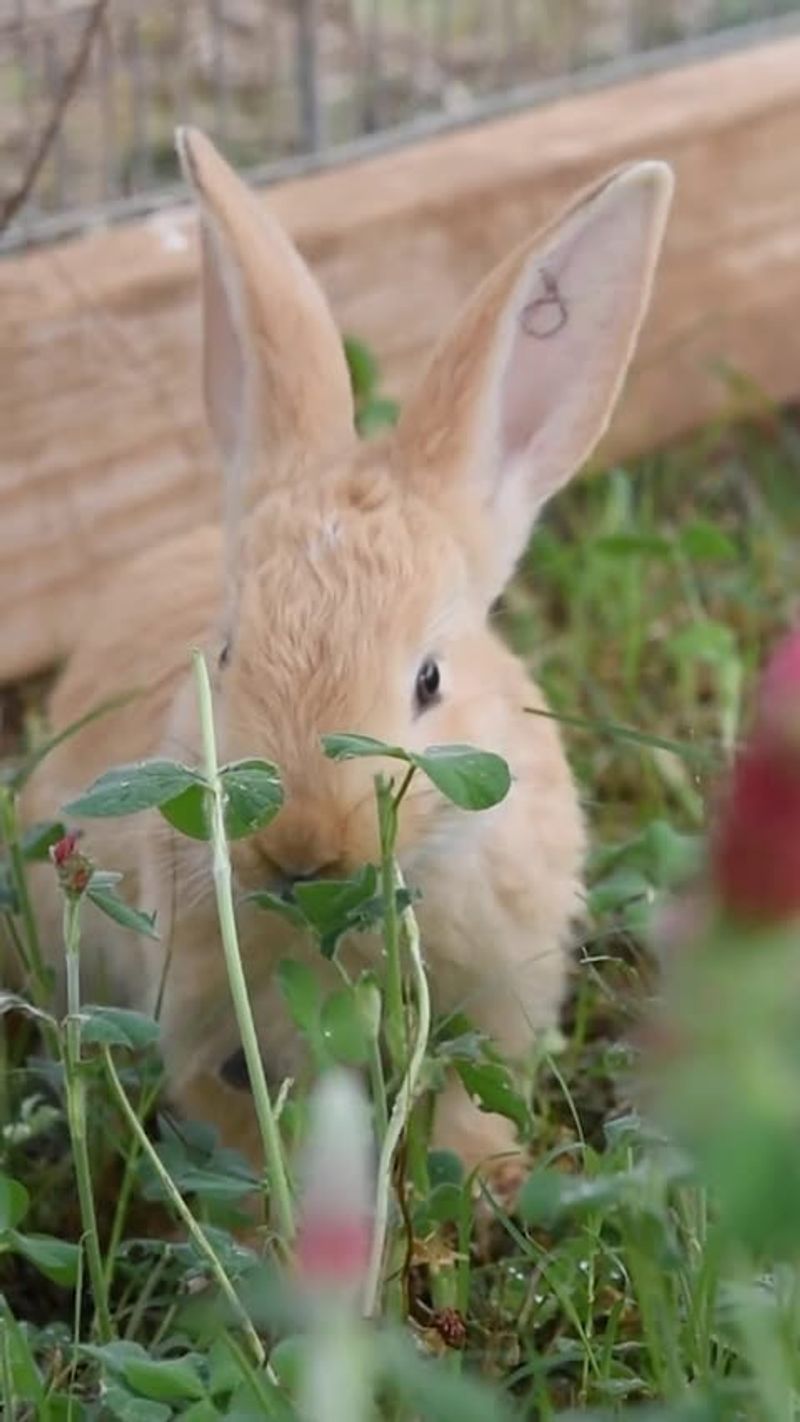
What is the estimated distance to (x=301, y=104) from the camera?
356cm

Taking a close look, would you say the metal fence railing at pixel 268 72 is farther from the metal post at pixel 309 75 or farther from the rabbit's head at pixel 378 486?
the rabbit's head at pixel 378 486

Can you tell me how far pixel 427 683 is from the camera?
86.7 inches

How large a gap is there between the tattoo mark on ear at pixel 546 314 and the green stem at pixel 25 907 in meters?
0.72

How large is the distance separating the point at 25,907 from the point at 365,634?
0.43 metres

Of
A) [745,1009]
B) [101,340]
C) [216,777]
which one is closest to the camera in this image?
[745,1009]

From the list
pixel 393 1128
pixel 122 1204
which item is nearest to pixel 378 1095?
pixel 393 1128

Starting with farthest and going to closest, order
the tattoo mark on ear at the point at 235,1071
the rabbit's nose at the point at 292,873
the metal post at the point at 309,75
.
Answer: the metal post at the point at 309,75, the tattoo mark on ear at the point at 235,1071, the rabbit's nose at the point at 292,873

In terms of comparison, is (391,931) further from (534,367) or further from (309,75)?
(309,75)

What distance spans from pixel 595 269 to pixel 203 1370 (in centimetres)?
125

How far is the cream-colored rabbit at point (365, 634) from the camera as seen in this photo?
82.0 inches

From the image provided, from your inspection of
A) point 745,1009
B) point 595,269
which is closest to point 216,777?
point 745,1009

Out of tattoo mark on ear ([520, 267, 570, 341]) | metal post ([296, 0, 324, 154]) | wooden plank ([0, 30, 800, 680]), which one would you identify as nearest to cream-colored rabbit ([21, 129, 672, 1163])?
tattoo mark on ear ([520, 267, 570, 341])

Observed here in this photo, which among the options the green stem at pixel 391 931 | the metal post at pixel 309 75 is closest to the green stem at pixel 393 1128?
the green stem at pixel 391 931

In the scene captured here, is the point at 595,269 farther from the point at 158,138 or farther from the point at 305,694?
the point at 158,138
